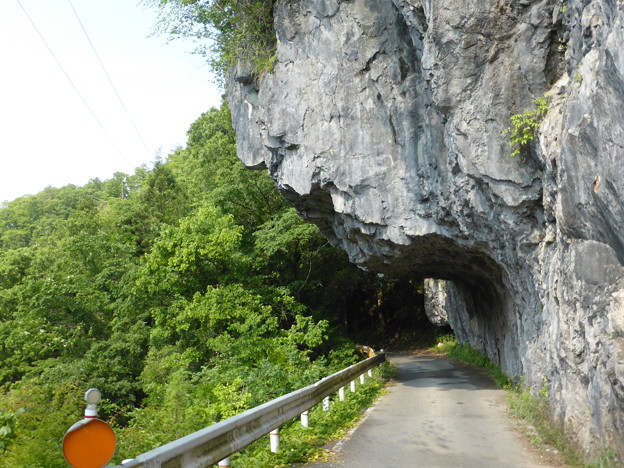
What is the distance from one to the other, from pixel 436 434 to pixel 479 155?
5141 millimetres

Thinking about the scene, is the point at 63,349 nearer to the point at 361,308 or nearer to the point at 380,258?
the point at 380,258

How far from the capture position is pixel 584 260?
22.9ft

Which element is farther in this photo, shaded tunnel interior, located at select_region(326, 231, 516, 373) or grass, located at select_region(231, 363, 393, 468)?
shaded tunnel interior, located at select_region(326, 231, 516, 373)

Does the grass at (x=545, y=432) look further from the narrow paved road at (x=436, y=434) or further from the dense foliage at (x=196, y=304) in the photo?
the dense foliage at (x=196, y=304)

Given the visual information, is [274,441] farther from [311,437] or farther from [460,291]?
[460,291]

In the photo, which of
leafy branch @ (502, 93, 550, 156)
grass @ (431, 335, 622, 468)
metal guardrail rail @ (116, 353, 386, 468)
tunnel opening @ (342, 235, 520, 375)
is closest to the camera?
metal guardrail rail @ (116, 353, 386, 468)

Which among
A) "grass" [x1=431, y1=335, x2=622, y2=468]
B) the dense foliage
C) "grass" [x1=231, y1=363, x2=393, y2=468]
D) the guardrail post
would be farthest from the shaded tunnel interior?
the guardrail post

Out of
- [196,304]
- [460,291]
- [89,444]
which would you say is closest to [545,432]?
[89,444]

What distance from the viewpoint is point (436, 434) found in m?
8.23

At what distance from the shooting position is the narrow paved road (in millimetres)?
6547

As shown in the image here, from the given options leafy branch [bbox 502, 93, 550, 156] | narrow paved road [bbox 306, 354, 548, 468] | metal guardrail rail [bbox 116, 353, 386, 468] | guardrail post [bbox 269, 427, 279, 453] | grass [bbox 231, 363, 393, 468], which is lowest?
narrow paved road [bbox 306, 354, 548, 468]

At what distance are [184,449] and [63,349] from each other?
2296 centimetres

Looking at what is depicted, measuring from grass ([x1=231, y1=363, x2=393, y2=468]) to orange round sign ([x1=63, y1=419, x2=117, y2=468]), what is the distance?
3.04 metres

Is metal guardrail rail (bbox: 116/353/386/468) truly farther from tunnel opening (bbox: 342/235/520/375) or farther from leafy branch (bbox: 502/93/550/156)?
tunnel opening (bbox: 342/235/520/375)
